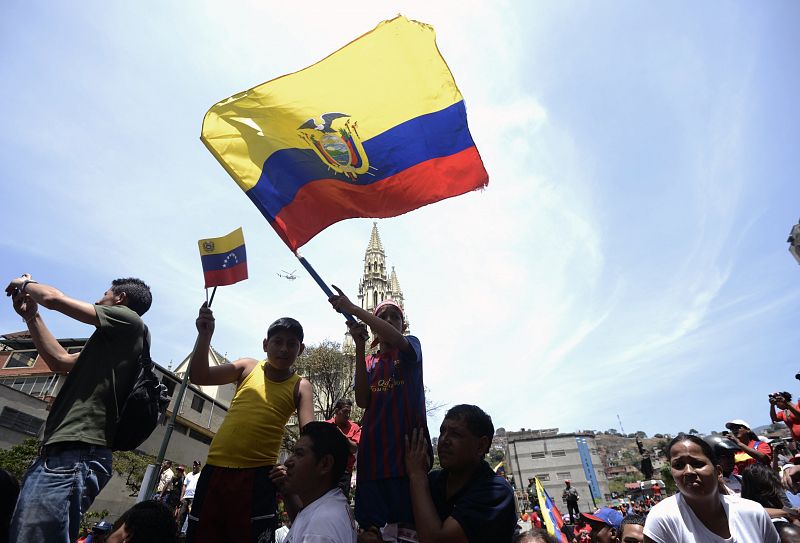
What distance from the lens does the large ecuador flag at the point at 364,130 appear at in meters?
4.06

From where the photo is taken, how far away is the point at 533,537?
252 cm

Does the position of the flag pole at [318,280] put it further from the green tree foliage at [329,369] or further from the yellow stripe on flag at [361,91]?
the green tree foliage at [329,369]

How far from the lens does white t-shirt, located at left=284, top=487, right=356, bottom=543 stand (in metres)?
2.11

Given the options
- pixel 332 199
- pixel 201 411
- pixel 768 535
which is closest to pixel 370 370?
pixel 332 199

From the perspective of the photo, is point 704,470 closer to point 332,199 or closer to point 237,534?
point 237,534

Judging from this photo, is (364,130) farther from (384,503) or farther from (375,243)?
(375,243)

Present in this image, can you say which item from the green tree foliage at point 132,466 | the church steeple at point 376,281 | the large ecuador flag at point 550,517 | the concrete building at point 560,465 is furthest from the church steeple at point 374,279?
the large ecuador flag at point 550,517

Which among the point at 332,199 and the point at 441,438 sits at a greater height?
the point at 332,199

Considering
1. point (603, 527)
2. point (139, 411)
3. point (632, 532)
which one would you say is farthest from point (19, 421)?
point (632, 532)

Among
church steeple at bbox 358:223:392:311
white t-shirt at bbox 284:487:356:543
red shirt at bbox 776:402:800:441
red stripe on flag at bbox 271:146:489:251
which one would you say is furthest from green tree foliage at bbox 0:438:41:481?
church steeple at bbox 358:223:392:311

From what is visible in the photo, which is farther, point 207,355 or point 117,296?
point 207,355

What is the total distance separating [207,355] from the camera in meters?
3.57

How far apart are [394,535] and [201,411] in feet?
108

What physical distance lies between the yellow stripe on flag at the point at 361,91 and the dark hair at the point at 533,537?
3.45 metres
